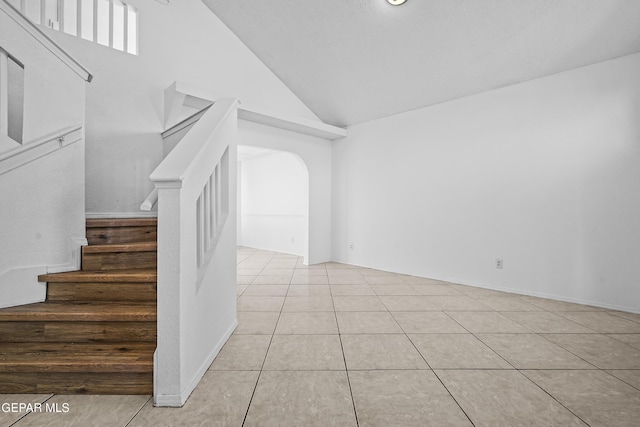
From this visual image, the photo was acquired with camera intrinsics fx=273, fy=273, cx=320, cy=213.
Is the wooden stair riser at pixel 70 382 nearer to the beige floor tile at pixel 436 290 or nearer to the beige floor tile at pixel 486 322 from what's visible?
the beige floor tile at pixel 486 322

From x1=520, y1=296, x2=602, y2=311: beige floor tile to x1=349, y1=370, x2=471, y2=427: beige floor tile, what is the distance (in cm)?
208

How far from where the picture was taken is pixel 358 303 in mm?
2953

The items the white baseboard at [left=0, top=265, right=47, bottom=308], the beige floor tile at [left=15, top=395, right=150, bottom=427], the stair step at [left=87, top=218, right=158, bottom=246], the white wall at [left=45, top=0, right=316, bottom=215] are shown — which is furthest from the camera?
the white wall at [left=45, top=0, right=316, bottom=215]

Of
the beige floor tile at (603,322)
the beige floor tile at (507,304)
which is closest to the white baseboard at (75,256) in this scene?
the beige floor tile at (507,304)

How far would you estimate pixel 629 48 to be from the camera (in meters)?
2.64

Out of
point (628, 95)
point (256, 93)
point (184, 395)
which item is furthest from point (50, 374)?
point (628, 95)

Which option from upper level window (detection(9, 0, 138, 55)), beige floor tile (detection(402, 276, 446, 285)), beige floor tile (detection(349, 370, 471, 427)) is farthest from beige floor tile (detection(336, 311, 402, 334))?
upper level window (detection(9, 0, 138, 55))

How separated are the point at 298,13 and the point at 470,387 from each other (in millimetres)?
3917

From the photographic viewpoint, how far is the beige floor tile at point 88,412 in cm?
125

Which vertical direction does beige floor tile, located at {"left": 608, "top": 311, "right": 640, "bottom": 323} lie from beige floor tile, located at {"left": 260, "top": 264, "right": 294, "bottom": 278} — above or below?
below

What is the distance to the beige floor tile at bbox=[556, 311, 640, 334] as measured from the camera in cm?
227

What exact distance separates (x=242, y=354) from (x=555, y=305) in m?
3.19

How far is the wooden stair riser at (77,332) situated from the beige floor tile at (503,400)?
180 centimetres

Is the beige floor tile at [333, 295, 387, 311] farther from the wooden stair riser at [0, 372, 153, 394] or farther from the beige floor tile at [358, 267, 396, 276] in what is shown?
Answer: the wooden stair riser at [0, 372, 153, 394]
